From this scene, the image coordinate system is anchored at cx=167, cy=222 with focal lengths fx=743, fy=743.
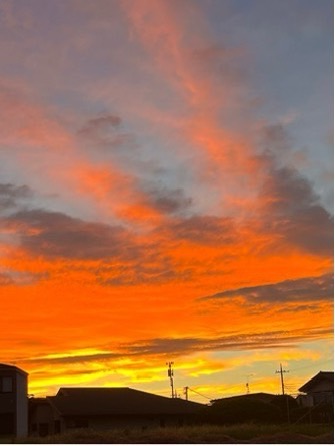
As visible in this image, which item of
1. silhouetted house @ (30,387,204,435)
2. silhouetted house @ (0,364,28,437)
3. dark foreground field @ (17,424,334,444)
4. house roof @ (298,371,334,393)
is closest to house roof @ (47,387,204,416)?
silhouetted house @ (30,387,204,435)

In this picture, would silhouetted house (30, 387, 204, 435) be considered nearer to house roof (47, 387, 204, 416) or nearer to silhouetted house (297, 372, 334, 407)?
house roof (47, 387, 204, 416)

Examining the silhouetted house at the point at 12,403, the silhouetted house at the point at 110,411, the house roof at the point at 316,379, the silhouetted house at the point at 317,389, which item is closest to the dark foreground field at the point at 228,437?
the silhouetted house at the point at 110,411

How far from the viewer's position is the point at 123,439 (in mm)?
32656

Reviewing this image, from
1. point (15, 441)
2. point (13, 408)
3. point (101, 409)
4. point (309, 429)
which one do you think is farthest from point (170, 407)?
point (309, 429)

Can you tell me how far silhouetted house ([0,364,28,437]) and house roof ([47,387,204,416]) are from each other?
2.96m

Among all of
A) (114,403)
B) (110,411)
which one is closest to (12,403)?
(114,403)

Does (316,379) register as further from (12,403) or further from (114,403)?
(12,403)

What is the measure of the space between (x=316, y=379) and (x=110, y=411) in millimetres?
20468

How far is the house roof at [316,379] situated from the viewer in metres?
65.3

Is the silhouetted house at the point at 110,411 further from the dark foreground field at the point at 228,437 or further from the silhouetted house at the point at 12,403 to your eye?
the dark foreground field at the point at 228,437

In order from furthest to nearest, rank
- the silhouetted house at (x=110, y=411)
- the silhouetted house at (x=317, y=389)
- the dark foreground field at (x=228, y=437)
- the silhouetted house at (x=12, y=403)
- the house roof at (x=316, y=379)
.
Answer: the house roof at (x=316, y=379), the silhouetted house at (x=317, y=389), the silhouetted house at (x=12, y=403), the silhouetted house at (x=110, y=411), the dark foreground field at (x=228, y=437)

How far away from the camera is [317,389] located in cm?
6631

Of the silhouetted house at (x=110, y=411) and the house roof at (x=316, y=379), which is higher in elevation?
the house roof at (x=316, y=379)

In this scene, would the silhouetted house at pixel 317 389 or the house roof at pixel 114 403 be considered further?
the silhouetted house at pixel 317 389
